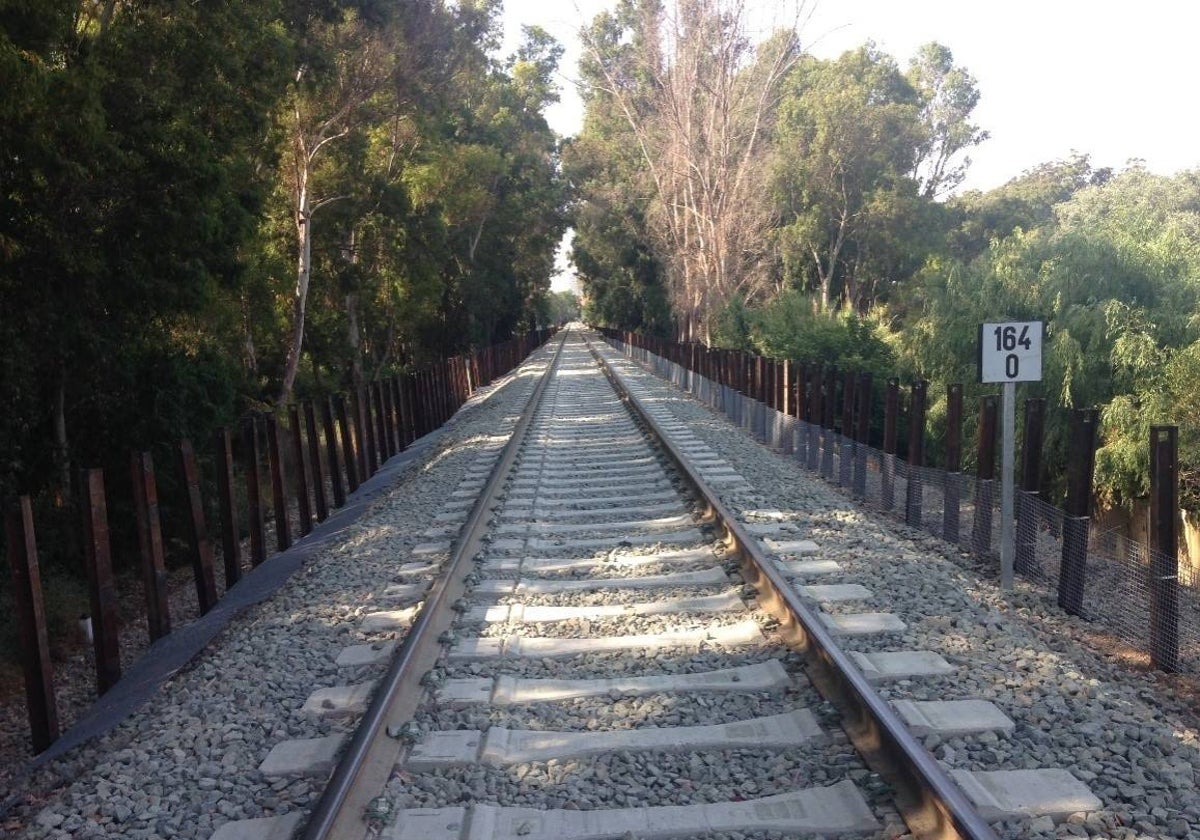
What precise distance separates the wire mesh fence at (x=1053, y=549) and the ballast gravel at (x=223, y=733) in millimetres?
4759

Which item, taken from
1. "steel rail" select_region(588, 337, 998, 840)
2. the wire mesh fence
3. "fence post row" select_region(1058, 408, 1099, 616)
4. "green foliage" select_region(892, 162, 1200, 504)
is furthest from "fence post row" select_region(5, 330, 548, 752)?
"green foliage" select_region(892, 162, 1200, 504)

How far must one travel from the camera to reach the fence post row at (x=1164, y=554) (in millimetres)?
6266

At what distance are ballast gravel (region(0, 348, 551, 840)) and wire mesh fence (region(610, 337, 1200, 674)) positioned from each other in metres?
4.76

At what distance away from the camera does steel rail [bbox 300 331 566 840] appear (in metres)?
3.96

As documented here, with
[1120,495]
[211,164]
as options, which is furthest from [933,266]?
[211,164]

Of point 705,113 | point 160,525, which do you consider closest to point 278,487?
point 160,525

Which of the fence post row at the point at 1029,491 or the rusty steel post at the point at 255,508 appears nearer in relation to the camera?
the fence post row at the point at 1029,491

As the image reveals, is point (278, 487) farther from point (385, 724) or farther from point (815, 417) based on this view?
point (815, 417)

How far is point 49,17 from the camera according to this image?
33.1 ft

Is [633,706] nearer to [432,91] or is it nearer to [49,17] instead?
[49,17]

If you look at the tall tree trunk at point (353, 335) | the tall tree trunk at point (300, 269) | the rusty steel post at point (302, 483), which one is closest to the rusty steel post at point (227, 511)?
the rusty steel post at point (302, 483)

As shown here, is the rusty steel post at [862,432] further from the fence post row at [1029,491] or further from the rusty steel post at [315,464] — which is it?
the rusty steel post at [315,464]

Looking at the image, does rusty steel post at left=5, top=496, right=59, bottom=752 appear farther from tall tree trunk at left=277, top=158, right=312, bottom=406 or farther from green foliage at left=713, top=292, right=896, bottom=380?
green foliage at left=713, top=292, right=896, bottom=380

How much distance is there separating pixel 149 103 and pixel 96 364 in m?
3.46
